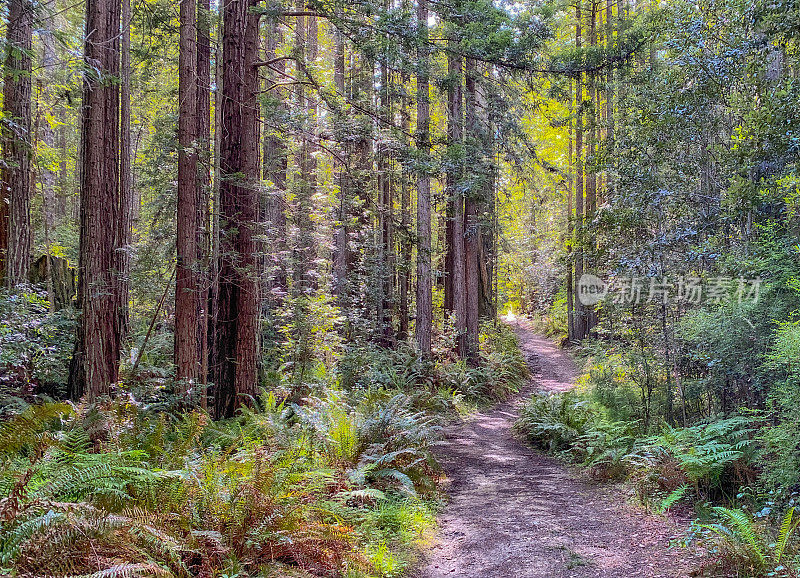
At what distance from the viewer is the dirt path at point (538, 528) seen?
14.7ft

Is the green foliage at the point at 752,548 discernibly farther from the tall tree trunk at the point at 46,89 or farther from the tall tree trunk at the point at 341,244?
the tall tree trunk at the point at 341,244

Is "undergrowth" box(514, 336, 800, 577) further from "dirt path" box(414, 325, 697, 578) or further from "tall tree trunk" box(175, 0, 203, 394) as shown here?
"tall tree trunk" box(175, 0, 203, 394)

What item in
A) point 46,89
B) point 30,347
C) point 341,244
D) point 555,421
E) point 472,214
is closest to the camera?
point 30,347

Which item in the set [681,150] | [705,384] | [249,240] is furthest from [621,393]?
[249,240]

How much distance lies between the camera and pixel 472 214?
51.2ft

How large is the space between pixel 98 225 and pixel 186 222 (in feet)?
4.21

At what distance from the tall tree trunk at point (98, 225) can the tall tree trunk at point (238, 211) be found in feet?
5.32

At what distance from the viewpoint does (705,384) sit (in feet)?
22.1

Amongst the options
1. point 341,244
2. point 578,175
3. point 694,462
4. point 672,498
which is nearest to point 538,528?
point 672,498

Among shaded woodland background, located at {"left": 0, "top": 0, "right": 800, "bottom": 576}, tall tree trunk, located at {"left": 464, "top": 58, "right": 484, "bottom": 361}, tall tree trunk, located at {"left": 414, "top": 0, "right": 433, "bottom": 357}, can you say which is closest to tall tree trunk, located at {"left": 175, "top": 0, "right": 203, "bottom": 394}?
shaded woodland background, located at {"left": 0, "top": 0, "right": 800, "bottom": 576}

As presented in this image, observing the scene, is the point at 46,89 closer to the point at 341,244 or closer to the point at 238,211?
the point at 341,244

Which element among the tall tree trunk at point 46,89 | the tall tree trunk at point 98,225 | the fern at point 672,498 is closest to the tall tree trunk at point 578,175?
the fern at point 672,498

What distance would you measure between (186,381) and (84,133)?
3.57 meters

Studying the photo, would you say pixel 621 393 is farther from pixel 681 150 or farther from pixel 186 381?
pixel 186 381
